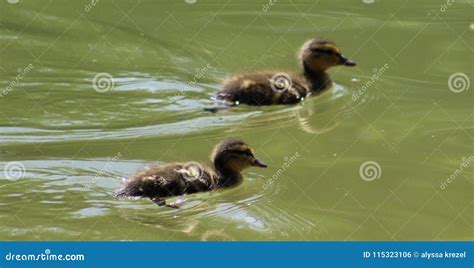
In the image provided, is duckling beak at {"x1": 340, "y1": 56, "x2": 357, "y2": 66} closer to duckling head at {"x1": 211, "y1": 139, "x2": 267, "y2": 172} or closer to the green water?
the green water

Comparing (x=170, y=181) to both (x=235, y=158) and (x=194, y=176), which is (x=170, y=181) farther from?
(x=235, y=158)

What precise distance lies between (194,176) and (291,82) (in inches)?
74.4

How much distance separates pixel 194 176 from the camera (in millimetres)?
6129

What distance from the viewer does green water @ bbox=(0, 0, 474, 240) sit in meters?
5.64

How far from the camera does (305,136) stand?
6.89 metres

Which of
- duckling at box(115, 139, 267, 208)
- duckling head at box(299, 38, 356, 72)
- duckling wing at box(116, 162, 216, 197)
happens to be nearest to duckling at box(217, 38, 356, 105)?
duckling head at box(299, 38, 356, 72)

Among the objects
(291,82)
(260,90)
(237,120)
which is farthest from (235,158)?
(291,82)

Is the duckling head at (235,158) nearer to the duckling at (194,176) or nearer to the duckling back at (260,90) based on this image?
the duckling at (194,176)

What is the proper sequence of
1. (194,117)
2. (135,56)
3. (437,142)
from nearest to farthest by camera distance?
(437,142) → (194,117) → (135,56)

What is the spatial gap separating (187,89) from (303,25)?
5.90ft

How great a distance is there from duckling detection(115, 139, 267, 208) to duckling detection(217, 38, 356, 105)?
1125mm

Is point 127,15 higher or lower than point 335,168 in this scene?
higher

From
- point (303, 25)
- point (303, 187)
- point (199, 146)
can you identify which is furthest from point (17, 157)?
point (303, 25)

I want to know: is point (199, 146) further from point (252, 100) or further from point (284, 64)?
point (284, 64)
